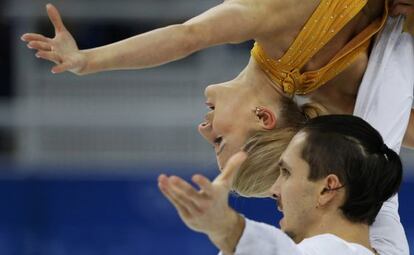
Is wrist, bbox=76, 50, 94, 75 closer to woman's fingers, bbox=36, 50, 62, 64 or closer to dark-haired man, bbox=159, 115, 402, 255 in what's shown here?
woman's fingers, bbox=36, 50, 62, 64

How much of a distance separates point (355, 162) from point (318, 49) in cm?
74

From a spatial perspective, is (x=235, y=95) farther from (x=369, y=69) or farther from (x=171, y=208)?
(x=171, y=208)

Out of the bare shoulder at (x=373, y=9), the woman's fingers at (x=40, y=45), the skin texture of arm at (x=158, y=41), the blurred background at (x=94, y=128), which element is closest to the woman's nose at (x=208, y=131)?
the skin texture of arm at (x=158, y=41)

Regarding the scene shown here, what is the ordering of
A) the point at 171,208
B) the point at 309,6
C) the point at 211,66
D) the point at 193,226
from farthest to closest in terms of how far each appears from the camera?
the point at 211,66, the point at 171,208, the point at 309,6, the point at 193,226

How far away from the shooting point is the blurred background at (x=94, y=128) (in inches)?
218

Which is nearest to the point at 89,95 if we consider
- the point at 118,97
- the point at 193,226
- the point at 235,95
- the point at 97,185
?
the point at 118,97

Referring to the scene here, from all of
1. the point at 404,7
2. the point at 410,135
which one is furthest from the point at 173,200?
the point at 410,135

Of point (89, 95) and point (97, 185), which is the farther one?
point (89, 95)

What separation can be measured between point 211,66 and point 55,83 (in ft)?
3.16

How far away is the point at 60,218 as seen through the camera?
5574mm

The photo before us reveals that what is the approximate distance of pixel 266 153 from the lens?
2984 millimetres

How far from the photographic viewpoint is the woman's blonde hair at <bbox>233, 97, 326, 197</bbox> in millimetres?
2980

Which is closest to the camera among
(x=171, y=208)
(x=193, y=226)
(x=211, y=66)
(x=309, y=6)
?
(x=193, y=226)

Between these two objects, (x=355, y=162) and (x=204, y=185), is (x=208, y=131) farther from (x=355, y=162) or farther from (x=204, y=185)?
(x=204, y=185)
